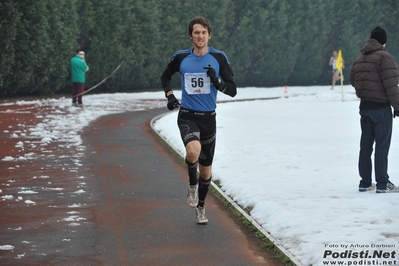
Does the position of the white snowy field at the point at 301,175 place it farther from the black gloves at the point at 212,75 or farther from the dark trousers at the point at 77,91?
the black gloves at the point at 212,75

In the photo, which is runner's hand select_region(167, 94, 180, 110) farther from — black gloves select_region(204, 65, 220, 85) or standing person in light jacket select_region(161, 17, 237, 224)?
black gloves select_region(204, 65, 220, 85)

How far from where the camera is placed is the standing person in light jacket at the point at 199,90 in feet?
27.9

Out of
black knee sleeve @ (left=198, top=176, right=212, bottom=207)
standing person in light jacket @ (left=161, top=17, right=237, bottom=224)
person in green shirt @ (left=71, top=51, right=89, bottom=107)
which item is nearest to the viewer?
standing person in light jacket @ (left=161, top=17, right=237, bottom=224)

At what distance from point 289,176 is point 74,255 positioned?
4.99 meters

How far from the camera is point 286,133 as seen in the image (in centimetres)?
1875

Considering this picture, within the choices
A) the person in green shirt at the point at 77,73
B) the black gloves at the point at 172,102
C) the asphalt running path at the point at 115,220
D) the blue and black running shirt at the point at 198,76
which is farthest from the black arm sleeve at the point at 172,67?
the person in green shirt at the point at 77,73

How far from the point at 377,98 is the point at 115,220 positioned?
3482mm

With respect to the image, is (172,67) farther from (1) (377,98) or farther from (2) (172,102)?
(1) (377,98)

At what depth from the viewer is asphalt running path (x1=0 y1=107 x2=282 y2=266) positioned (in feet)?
24.2

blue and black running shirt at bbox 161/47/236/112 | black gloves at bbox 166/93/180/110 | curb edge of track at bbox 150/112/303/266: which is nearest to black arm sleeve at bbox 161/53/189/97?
blue and black running shirt at bbox 161/47/236/112

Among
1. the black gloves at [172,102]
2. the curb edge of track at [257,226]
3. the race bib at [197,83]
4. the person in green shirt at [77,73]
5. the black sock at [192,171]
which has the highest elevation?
the race bib at [197,83]

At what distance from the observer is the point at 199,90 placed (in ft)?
28.1

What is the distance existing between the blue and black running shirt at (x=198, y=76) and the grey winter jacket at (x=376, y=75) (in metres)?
2.29

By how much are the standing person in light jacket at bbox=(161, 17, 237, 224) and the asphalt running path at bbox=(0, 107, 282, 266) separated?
0.69 meters
